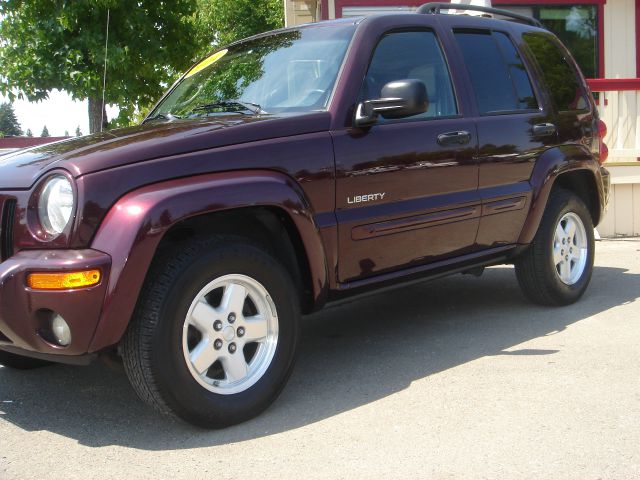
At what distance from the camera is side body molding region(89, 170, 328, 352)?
124 inches

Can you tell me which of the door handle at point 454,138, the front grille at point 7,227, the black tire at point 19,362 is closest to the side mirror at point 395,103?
the door handle at point 454,138

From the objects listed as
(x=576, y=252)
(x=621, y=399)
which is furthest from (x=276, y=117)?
(x=576, y=252)

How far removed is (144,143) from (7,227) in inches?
25.6

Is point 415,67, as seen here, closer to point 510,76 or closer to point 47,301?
point 510,76

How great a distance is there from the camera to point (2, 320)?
3221 mm

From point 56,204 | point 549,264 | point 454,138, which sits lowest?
point 549,264

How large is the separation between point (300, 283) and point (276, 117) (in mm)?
793

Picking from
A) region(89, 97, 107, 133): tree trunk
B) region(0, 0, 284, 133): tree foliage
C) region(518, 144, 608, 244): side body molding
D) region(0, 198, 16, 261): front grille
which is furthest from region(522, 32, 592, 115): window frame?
region(89, 97, 107, 133): tree trunk

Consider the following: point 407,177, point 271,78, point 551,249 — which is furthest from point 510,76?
point 271,78

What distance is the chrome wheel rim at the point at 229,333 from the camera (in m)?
3.45

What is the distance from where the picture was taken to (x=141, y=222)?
3154mm

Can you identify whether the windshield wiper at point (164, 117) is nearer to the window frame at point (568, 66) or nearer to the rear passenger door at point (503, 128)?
the rear passenger door at point (503, 128)

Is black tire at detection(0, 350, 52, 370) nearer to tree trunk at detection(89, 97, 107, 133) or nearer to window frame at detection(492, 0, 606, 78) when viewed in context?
tree trunk at detection(89, 97, 107, 133)

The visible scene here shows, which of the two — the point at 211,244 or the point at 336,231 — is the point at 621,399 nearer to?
the point at 336,231
